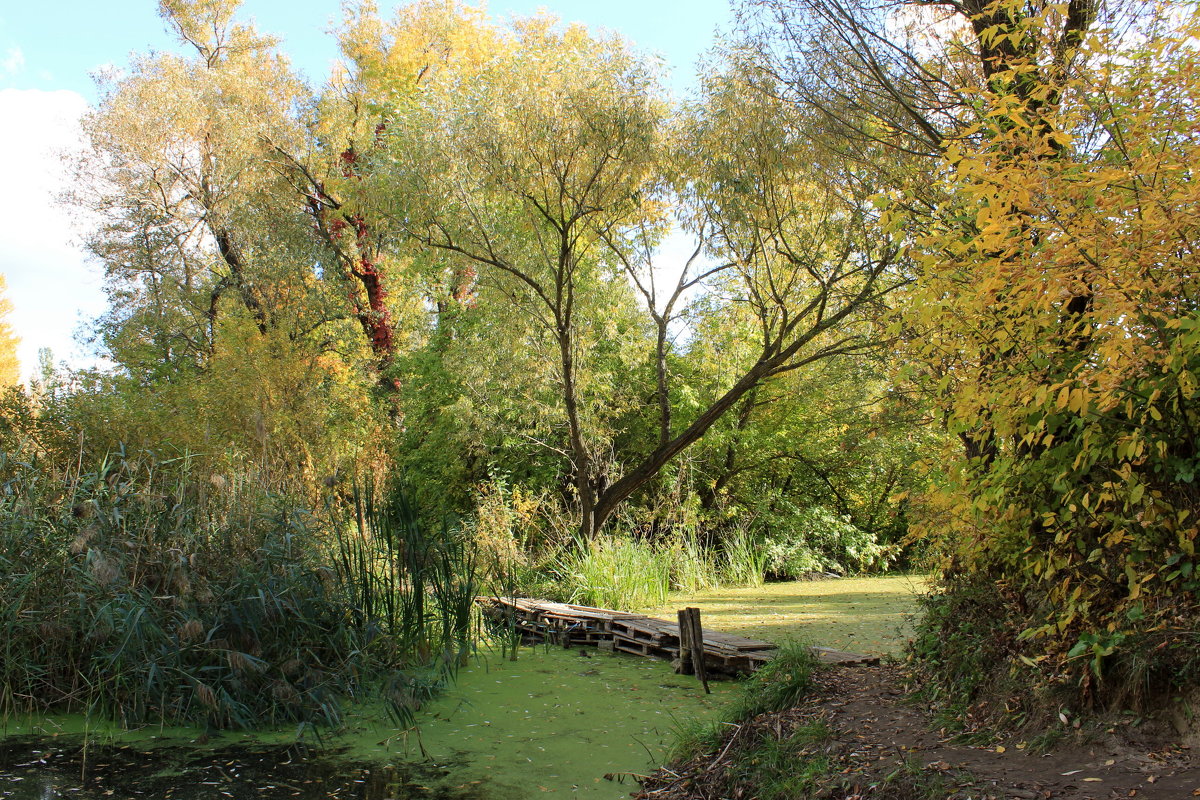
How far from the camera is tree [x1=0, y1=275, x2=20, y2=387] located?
28.8m

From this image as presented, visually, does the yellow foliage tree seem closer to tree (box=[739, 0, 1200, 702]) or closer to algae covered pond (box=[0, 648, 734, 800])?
tree (box=[739, 0, 1200, 702])

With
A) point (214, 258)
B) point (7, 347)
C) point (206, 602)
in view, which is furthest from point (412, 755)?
point (7, 347)

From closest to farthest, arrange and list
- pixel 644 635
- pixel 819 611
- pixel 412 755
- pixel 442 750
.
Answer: pixel 412 755, pixel 442 750, pixel 644 635, pixel 819 611

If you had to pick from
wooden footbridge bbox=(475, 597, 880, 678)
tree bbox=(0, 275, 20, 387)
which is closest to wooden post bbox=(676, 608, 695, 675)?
wooden footbridge bbox=(475, 597, 880, 678)

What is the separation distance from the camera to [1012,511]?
11.0ft

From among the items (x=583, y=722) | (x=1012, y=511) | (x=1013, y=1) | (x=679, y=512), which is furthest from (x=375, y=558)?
(x=679, y=512)

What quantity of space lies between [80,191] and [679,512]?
1455 cm

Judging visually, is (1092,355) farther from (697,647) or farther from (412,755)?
(412,755)

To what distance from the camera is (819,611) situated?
9.17 m

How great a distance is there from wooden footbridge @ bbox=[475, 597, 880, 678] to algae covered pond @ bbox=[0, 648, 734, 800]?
0.27 m

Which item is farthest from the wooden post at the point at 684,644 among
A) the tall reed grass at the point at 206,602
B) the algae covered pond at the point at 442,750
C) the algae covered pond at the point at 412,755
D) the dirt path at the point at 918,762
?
the dirt path at the point at 918,762

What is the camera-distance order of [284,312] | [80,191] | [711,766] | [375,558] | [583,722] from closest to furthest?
[711,766]
[583,722]
[375,558]
[284,312]
[80,191]

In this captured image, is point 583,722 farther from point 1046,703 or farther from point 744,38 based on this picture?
point 744,38

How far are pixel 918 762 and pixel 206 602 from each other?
166 inches
